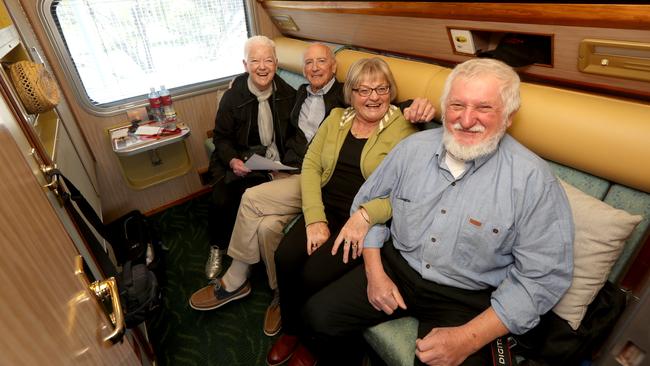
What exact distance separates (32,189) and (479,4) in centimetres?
150

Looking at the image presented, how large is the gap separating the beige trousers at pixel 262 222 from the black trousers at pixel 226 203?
24cm

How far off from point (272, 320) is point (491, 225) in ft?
4.19

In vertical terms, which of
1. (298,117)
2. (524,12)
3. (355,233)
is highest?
(524,12)

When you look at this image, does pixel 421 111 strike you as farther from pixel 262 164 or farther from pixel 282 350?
pixel 282 350

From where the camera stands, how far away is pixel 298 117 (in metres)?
2.22

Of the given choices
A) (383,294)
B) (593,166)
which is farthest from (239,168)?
(593,166)

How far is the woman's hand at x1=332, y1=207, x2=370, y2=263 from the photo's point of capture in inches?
57.1

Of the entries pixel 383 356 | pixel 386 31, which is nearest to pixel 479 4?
pixel 386 31

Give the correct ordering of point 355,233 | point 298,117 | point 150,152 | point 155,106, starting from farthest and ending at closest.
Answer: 1. point 150,152
2. point 155,106
3. point 298,117
4. point 355,233

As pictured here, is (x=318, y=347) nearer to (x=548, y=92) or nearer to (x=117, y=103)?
(x=548, y=92)

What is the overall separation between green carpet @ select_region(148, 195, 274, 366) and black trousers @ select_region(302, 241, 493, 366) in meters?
0.51

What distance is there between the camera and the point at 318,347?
4.65 ft

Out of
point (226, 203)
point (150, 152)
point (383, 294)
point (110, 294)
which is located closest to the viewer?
point (110, 294)

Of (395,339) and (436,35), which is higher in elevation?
(436,35)
